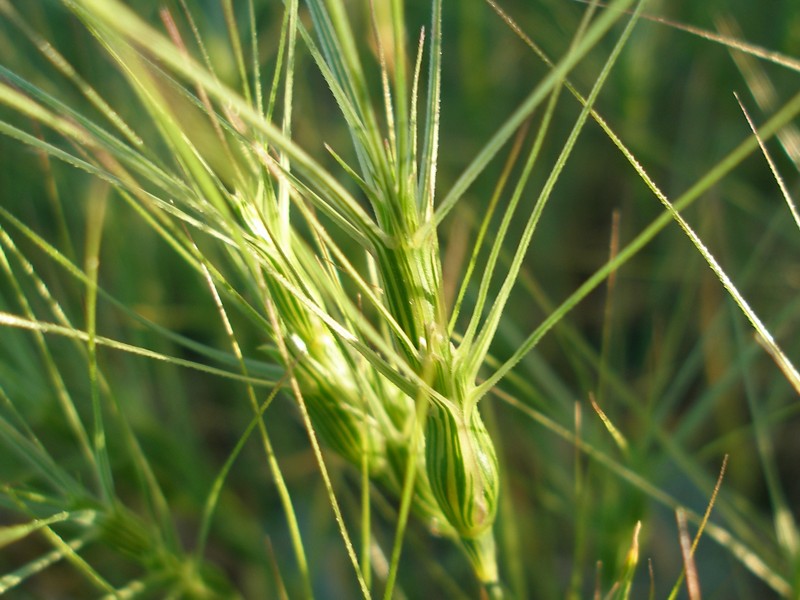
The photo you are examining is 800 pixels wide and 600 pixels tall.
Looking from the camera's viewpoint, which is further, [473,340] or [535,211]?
[473,340]

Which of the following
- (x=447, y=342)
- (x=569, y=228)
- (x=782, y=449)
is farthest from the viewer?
(x=569, y=228)

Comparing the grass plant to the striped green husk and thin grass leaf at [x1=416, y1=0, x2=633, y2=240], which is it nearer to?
the striped green husk

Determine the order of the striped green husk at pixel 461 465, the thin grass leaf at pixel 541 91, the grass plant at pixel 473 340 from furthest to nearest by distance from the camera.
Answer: the grass plant at pixel 473 340
the striped green husk at pixel 461 465
the thin grass leaf at pixel 541 91

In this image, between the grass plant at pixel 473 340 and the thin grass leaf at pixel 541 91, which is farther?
the grass plant at pixel 473 340

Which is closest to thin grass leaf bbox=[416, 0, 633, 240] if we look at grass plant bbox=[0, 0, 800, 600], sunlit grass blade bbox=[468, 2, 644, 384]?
sunlit grass blade bbox=[468, 2, 644, 384]

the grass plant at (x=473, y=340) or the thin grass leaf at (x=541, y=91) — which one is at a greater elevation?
the thin grass leaf at (x=541, y=91)

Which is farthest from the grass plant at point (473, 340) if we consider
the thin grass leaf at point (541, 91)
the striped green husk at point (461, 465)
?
the thin grass leaf at point (541, 91)

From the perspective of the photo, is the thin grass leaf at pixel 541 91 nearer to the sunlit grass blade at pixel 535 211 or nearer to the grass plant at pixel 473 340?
the sunlit grass blade at pixel 535 211

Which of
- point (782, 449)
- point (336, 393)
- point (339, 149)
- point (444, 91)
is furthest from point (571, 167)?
point (336, 393)

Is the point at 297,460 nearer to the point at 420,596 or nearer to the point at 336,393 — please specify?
the point at 420,596

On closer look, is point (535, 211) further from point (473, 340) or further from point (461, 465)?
point (473, 340)

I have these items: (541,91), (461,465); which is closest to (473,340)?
(461,465)
